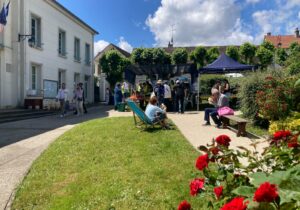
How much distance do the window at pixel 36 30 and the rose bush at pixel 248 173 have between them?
2118 centimetres

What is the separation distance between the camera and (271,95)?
10.7m

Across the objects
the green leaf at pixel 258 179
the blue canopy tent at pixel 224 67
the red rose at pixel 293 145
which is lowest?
the green leaf at pixel 258 179

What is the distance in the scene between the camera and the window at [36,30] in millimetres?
22969

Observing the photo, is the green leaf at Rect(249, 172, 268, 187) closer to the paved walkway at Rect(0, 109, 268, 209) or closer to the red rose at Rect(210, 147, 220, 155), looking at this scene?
the red rose at Rect(210, 147, 220, 155)

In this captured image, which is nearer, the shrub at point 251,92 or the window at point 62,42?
the shrub at point 251,92

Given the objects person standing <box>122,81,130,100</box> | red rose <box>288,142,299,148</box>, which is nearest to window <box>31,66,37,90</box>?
person standing <box>122,81,130,100</box>

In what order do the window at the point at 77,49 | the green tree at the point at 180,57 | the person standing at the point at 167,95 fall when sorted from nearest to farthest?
1. the person standing at the point at 167,95
2. the window at the point at 77,49
3. the green tree at the point at 180,57

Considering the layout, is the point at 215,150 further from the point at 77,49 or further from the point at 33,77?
the point at 77,49

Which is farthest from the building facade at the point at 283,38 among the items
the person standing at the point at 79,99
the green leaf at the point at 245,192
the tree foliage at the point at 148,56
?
the green leaf at the point at 245,192

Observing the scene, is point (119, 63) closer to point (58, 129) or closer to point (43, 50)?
point (43, 50)

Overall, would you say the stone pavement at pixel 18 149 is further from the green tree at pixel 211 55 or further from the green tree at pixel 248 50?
the green tree at pixel 248 50

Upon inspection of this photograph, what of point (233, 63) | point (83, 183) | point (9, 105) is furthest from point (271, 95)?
point (9, 105)

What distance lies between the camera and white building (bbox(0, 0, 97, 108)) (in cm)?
2004

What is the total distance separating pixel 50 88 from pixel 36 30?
11.8ft
